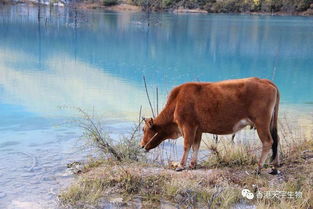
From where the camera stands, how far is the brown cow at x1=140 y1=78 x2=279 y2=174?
6.10 metres

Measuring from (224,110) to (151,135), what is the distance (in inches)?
50.5

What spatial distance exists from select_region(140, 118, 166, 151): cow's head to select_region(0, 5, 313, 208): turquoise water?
4.97 ft

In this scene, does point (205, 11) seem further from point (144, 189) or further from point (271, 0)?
point (144, 189)

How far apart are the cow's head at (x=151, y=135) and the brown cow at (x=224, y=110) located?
0.23 ft

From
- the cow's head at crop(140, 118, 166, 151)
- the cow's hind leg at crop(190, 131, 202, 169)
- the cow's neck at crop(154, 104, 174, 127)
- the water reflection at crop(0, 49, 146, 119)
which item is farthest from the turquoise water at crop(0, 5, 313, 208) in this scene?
the cow's hind leg at crop(190, 131, 202, 169)

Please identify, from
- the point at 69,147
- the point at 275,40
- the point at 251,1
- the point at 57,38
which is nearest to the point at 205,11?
the point at 251,1

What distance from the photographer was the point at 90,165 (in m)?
7.26

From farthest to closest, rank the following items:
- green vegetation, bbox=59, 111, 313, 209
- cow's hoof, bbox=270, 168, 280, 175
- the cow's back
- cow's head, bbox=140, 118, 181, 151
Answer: cow's head, bbox=140, 118, 181, 151 < cow's hoof, bbox=270, 168, 280, 175 < the cow's back < green vegetation, bbox=59, 111, 313, 209

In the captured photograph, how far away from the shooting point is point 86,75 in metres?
20.8

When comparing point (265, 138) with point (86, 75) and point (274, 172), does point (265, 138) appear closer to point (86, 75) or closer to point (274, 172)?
point (274, 172)

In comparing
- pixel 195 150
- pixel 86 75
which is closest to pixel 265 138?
pixel 195 150

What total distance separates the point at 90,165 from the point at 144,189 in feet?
5.70

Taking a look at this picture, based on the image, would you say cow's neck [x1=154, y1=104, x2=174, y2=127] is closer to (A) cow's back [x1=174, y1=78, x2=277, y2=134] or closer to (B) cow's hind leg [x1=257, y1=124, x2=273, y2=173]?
(A) cow's back [x1=174, y1=78, x2=277, y2=134]

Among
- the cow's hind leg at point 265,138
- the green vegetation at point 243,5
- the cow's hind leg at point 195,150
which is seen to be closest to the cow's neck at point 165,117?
the cow's hind leg at point 195,150
